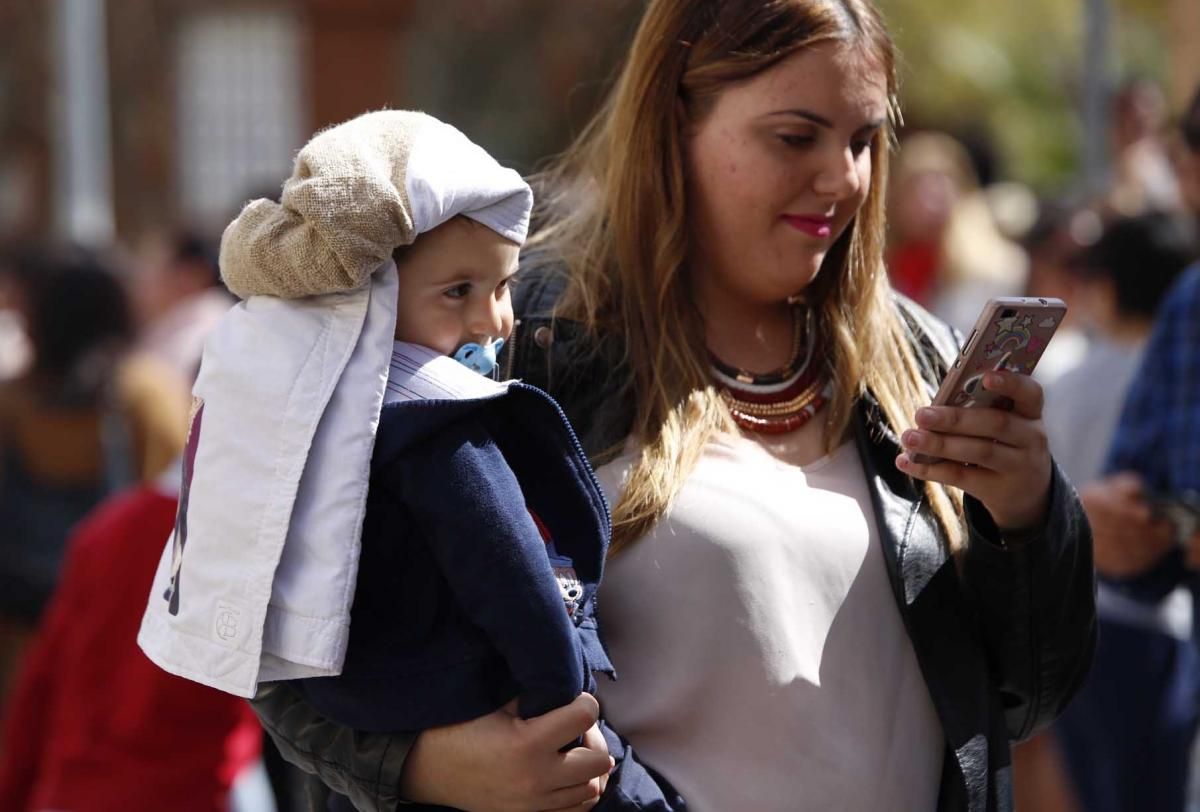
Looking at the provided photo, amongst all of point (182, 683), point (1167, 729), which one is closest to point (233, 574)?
point (182, 683)

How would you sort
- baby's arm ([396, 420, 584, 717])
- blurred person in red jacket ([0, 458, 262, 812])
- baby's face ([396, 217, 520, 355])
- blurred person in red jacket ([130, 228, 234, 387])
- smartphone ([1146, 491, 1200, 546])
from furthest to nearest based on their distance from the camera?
1. blurred person in red jacket ([130, 228, 234, 387])
2. blurred person in red jacket ([0, 458, 262, 812])
3. smartphone ([1146, 491, 1200, 546])
4. baby's face ([396, 217, 520, 355])
5. baby's arm ([396, 420, 584, 717])

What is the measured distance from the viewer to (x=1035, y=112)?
19281 mm

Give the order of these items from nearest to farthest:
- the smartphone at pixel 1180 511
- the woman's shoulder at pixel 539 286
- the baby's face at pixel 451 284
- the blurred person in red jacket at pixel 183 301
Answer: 1. the baby's face at pixel 451 284
2. the woman's shoulder at pixel 539 286
3. the smartphone at pixel 1180 511
4. the blurred person in red jacket at pixel 183 301

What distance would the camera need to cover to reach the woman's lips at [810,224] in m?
2.65

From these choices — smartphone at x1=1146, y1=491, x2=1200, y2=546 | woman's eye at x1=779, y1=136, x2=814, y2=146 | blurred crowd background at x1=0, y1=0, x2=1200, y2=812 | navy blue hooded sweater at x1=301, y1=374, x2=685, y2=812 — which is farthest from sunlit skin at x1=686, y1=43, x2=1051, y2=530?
smartphone at x1=1146, y1=491, x2=1200, y2=546

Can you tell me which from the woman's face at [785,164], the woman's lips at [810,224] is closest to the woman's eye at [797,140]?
the woman's face at [785,164]

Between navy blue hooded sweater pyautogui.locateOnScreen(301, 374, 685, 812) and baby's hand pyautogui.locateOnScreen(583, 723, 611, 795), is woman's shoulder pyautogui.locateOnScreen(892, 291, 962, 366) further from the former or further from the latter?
baby's hand pyautogui.locateOnScreen(583, 723, 611, 795)

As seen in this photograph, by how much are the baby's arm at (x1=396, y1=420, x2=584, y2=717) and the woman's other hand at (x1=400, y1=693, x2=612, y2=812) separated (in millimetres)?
47

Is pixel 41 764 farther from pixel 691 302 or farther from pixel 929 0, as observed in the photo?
pixel 929 0

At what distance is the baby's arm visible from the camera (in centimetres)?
217

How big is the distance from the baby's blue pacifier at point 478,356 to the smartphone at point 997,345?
1.88 ft

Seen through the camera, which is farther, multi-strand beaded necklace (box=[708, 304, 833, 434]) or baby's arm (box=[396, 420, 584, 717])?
multi-strand beaded necklace (box=[708, 304, 833, 434])

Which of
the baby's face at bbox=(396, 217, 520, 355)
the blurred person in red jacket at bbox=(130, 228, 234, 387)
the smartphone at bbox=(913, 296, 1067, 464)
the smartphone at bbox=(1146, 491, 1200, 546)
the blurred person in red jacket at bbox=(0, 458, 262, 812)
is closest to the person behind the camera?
the baby's face at bbox=(396, 217, 520, 355)

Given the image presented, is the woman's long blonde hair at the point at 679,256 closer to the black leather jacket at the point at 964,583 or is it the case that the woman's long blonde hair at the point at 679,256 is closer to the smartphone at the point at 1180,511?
the black leather jacket at the point at 964,583
